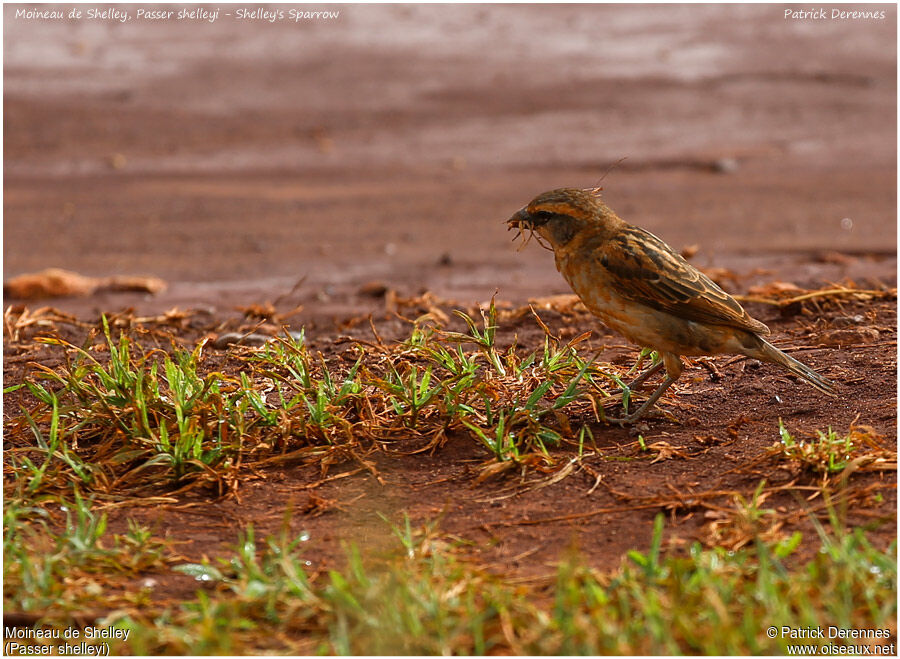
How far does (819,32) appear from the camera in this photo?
19375mm

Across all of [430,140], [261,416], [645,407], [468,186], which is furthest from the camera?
[430,140]

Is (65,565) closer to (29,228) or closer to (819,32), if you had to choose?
(29,228)

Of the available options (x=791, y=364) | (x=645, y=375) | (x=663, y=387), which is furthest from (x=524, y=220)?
(x=791, y=364)

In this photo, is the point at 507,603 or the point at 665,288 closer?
the point at 507,603

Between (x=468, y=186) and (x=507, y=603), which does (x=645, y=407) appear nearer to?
(x=507, y=603)

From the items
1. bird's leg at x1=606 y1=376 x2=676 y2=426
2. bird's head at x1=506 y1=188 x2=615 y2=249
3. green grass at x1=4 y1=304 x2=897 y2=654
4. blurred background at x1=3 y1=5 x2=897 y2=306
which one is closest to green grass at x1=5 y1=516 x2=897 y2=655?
green grass at x1=4 y1=304 x2=897 y2=654

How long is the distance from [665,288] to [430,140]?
9825 millimetres

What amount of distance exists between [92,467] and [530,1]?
1741cm

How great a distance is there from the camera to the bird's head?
5508 mm

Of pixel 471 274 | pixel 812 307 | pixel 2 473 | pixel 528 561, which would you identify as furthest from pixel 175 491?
pixel 471 274

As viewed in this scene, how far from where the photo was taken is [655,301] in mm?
5289

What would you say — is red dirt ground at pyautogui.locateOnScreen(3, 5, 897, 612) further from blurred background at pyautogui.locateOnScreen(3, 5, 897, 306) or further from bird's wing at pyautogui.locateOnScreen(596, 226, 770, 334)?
bird's wing at pyautogui.locateOnScreen(596, 226, 770, 334)

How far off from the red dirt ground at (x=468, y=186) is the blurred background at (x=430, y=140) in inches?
2.1

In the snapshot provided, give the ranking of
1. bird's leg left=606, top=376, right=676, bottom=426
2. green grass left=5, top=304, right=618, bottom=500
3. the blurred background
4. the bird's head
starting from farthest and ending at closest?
the blurred background
the bird's head
bird's leg left=606, top=376, right=676, bottom=426
green grass left=5, top=304, right=618, bottom=500
